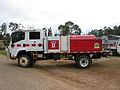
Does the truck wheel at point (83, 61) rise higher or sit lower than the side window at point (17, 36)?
lower

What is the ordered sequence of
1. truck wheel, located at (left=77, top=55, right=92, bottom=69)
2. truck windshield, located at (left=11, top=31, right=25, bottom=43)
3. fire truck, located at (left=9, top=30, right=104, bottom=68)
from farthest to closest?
truck windshield, located at (left=11, top=31, right=25, bottom=43) < truck wheel, located at (left=77, top=55, right=92, bottom=69) < fire truck, located at (left=9, top=30, right=104, bottom=68)

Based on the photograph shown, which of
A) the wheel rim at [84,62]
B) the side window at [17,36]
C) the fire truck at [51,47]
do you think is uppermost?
the side window at [17,36]

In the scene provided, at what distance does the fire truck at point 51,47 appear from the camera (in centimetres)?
1825

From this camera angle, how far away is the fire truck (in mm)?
18250

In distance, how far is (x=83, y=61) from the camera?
18.5 meters

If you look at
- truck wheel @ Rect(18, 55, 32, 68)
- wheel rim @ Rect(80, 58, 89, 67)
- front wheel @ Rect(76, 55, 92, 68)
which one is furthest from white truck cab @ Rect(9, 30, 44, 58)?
wheel rim @ Rect(80, 58, 89, 67)

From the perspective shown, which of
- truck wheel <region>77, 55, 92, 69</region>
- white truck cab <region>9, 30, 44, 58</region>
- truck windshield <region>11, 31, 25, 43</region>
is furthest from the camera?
truck windshield <region>11, 31, 25, 43</region>

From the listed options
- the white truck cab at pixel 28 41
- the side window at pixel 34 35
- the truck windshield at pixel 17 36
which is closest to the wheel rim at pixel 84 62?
the white truck cab at pixel 28 41

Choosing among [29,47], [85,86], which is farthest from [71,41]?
[85,86]

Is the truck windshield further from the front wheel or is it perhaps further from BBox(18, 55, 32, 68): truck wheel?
the front wheel

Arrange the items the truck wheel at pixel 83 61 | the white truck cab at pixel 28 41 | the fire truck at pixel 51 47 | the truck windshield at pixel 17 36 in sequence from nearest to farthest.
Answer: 1. the fire truck at pixel 51 47
2. the truck wheel at pixel 83 61
3. the white truck cab at pixel 28 41
4. the truck windshield at pixel 17 36

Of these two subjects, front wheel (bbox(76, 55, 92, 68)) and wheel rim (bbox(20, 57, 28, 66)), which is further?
wheel rim (bbox(20, 57, 28, 66))

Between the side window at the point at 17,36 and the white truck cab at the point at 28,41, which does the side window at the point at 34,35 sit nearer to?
the white truck cab at the point at 28,41

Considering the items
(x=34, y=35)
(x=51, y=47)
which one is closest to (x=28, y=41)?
(x=34, y=35)
